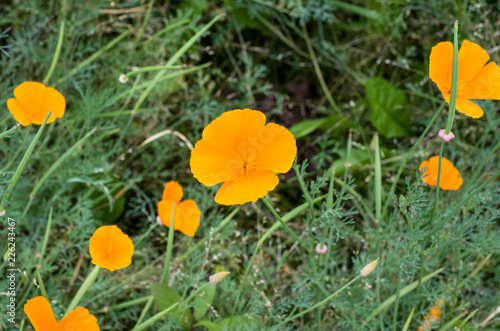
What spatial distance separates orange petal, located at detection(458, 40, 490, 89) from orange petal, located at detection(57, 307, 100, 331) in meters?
0.86

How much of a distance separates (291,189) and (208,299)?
0.63 m

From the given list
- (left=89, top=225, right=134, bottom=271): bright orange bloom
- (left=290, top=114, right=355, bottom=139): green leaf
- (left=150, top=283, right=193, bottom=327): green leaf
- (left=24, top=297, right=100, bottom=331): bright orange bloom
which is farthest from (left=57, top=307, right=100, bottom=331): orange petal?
(left=290, top=114, right=355, bottom=139): green leaf

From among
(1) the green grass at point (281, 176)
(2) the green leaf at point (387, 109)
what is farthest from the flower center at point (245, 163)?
(2) the green leaf at point (387, 109)

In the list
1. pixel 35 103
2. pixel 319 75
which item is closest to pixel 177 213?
pixel 35 103

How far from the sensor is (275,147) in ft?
2.88

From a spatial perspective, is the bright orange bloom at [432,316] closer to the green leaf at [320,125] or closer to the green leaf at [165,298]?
the green leaf at [165,298]

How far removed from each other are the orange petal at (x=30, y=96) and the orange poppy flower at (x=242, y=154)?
1.51 feet

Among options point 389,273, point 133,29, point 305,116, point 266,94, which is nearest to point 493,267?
point 389,273

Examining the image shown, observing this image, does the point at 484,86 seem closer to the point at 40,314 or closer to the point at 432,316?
the point at 432,316

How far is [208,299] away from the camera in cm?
117

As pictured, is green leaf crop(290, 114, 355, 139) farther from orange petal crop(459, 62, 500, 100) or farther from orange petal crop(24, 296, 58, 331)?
orange petal crop(24, 296, 58, 331)

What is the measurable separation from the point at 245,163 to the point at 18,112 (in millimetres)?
558

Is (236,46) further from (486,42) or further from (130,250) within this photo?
(130,250)

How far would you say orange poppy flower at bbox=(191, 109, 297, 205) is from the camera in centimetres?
86
